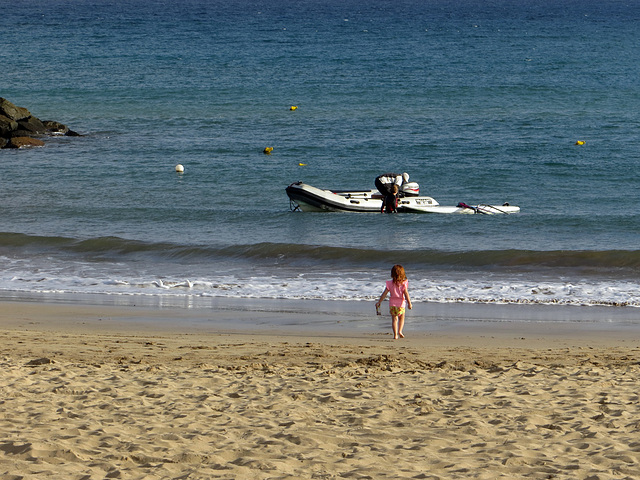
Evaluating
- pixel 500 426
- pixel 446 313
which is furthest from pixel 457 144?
pixel 500 426

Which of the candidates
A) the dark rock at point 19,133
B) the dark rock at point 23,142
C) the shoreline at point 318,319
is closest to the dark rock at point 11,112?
the dark rock at point 19,133

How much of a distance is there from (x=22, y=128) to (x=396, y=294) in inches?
1123

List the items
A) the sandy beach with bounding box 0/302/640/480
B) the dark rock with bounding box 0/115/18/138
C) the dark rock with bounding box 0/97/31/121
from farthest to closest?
the dark rock with bounding box 0/97/31/121, the dark rock with bounding box 0/115/18/138, the sandy beach with bounding box 0/302/640/480

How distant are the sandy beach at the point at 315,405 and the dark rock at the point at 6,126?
25.6 metres

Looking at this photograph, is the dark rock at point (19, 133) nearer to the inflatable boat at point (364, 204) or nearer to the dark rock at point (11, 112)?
the dark rock at point (11, 112)

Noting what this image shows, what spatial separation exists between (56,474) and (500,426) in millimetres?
3410

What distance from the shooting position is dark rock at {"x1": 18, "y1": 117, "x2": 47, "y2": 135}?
114 ft

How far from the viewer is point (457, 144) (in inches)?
1255

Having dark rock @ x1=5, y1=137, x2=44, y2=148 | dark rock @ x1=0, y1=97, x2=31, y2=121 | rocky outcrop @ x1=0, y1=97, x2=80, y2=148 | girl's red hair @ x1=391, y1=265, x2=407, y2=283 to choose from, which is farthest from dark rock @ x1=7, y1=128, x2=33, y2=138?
girl's red hair @ x1=391, y1=265, x2=407, y2=283

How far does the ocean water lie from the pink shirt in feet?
9.38

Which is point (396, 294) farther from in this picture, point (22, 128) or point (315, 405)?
point (22, 128)

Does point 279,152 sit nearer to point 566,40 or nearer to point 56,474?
point 56,474

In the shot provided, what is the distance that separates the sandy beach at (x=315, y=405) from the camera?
18.5 feet

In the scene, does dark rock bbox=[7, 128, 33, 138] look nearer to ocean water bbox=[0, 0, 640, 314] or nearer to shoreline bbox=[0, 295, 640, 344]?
ocean water bbox=[0, 0, 640, 314]
